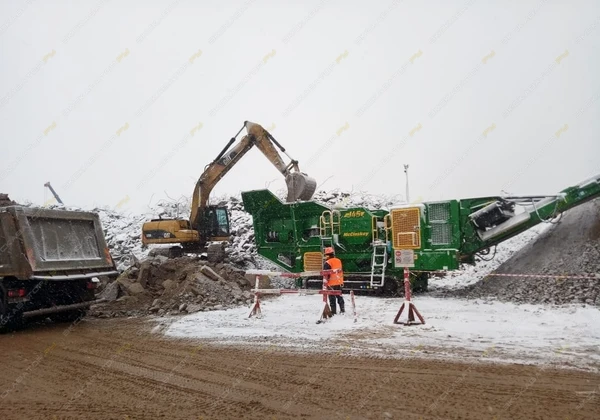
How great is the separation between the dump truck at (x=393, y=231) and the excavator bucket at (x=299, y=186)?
1.18 ft

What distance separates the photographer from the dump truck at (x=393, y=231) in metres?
12.3

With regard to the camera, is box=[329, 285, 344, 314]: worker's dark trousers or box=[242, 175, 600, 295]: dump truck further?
box=[242, 175, 600, 295]: dump truck

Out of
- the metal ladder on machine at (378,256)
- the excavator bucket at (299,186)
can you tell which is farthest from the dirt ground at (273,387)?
the excavator bucket at (299,186)

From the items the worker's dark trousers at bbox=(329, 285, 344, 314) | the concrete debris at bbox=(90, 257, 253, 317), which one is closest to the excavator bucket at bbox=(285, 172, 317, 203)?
the concrete debris at bbox=(90, 257, 253, 317)

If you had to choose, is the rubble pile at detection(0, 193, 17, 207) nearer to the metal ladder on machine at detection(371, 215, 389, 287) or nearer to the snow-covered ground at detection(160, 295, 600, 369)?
the snow-covered ground at detection(160, 295, 600, 369)

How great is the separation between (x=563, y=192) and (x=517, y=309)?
3550 mm

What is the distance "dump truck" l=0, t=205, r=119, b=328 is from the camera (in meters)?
8.85

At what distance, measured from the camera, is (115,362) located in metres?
6.59

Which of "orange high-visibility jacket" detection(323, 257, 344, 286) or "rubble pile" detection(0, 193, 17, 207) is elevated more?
"rubble pile" detection(0, 193, 17, 207)

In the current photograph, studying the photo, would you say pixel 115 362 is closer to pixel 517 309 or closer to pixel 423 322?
pixel 423 322

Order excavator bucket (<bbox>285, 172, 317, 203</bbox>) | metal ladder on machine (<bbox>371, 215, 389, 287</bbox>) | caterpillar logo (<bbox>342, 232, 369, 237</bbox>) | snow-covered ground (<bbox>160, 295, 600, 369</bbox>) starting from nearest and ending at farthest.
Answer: snow-covered ground (<bbox>160, 295, 600, 369</bbox>) < metal ladder on machine (<bbox>371, 215, 389, 287</bbox>) < caterpillar logo (<bbox>342, 232, 369, 237</bbox>) < excavator bucket (<bbox>285, 172, 317, 203</bbox>)

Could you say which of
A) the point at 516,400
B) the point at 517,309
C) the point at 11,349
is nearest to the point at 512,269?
the point at 517,309

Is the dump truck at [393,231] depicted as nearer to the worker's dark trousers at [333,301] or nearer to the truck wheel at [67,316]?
the worker's dark trousers at [333,301]

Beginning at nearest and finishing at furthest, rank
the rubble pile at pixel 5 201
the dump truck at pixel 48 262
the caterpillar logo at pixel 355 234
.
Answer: the dump truck at pixel 48 262 < the rubble pile at pixel 5 201 < the caterpillar logo at pixel 355 234
